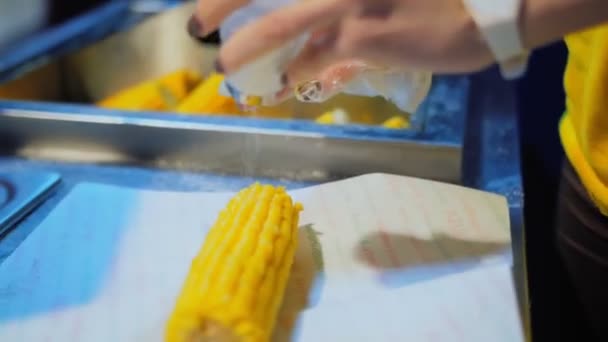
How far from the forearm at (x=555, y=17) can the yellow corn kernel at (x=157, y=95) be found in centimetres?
88

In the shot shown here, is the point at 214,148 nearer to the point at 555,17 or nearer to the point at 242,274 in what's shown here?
the point at 242,274

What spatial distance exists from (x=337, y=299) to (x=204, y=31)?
284 millimetres

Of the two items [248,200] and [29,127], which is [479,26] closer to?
[248,200]

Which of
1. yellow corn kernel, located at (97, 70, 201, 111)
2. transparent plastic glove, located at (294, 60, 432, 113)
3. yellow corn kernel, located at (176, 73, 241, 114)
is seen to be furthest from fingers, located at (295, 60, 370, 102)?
yellow corn kernel, located at (97, 70, 201, 111)

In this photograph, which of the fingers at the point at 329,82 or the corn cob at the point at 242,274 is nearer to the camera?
the corn cob at the point at 242,274

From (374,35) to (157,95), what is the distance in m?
0.85

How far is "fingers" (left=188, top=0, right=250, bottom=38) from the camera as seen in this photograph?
0.57 metres

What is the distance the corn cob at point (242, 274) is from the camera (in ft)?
1.82

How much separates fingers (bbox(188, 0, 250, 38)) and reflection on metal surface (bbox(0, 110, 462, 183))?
1.28 ft

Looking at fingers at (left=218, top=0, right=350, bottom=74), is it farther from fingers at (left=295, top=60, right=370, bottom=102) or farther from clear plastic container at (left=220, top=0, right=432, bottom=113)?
fingers at (left=295, top=60, right=370, bottom=102)

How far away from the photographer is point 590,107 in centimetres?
75

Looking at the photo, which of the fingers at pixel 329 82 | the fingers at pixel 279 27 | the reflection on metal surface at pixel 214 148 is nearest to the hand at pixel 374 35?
the fingers at pixel 279 27

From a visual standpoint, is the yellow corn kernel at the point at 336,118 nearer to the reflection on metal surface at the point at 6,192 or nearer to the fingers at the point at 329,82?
the fingers at the point at 329,82

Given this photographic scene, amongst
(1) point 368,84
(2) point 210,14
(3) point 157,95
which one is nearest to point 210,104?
(3) point 157,95
